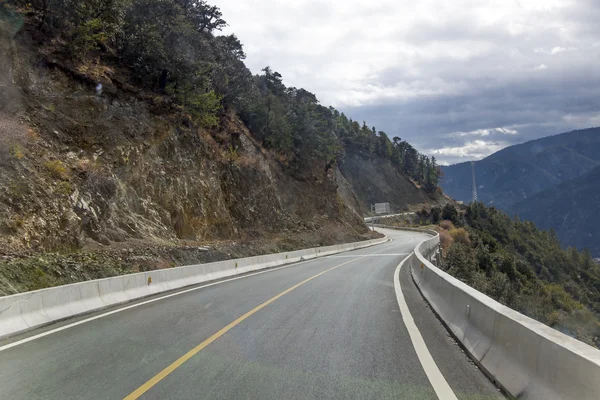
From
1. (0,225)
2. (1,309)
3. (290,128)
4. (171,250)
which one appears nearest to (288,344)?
(1,309)

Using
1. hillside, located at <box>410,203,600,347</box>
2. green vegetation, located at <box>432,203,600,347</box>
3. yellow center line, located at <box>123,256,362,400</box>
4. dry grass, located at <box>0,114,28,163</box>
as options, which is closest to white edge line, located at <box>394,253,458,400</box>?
yellow center line, located at <box>123,256,362,400</box>

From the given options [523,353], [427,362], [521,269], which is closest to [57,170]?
[427,362]

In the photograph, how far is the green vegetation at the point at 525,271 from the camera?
90.0 ft

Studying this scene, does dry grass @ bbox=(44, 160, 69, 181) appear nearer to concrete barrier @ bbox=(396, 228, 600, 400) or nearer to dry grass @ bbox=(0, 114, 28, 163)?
dry grass @ bbox=(0, 114, 28, 163)

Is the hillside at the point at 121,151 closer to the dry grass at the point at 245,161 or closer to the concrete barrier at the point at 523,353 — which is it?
the dry grass at the point at 245,161

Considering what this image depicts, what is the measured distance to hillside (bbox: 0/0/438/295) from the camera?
1880cm

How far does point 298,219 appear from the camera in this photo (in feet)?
169

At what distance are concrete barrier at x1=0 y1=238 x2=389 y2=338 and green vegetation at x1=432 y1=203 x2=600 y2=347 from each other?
12282mm

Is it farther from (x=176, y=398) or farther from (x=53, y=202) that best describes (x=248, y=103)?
(x=176, y=398)

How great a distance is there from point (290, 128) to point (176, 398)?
182 feet

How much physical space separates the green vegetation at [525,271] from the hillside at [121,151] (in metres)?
14.2

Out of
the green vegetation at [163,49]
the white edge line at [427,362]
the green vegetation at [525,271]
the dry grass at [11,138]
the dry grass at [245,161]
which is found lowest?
the green vegetation at [525,271]

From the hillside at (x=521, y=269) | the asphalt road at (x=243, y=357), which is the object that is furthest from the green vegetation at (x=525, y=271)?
the asphalt road at (x=243, y=357)

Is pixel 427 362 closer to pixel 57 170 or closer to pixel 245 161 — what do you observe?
pixel 57 170
